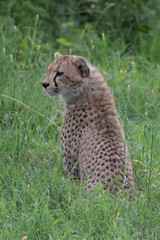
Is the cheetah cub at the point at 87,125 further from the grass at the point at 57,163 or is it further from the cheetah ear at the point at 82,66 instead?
the grass at the point at 57,163

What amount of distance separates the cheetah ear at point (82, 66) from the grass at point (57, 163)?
12.3 inches

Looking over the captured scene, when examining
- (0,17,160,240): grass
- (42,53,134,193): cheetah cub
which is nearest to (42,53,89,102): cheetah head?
(42,53,134,193): cheetah cub

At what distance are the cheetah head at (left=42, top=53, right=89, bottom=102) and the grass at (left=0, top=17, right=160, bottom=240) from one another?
34 centimetres

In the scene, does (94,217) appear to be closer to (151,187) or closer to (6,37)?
(151,187)

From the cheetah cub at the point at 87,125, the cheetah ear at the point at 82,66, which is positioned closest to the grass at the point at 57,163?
the cheetah cub at the point at 87,125

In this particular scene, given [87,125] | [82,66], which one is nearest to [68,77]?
[82,66]

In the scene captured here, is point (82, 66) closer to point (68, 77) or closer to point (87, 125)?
point (68, 77)

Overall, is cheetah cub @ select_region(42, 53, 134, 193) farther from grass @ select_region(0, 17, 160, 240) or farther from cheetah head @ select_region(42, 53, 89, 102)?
grass @ select_region(0, 17, 160, 240)

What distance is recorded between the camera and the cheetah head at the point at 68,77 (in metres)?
3.72

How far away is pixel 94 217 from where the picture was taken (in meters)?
3.06

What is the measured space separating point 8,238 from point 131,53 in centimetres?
385

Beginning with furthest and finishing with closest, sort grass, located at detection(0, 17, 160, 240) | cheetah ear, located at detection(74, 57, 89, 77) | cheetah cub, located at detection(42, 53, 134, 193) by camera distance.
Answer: cheetah ear, located at detection(74, 57, 89, 77), cheetah cub, located at detection(42, 53, 134, 193), grass, located at detection(0, 17, 160, 240)

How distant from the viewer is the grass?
300 centimetres

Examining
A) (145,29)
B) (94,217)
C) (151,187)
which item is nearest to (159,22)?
(145,29)
